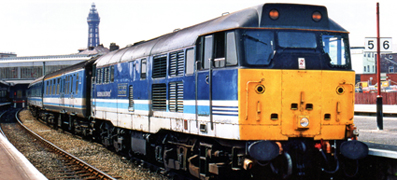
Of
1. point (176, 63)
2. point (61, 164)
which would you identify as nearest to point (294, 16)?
point (176, 63)

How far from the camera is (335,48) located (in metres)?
8.29

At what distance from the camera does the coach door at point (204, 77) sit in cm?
833

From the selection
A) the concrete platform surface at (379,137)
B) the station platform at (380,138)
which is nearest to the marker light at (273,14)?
the station platform at (380,138)

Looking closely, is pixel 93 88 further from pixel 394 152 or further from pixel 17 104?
pixel 17 104

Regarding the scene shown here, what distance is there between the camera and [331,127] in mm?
7906

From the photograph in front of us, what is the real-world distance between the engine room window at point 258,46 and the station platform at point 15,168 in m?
5.99

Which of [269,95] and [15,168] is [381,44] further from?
[15,168]

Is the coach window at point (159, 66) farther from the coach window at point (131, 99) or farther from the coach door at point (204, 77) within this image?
the coach door at point (204, 77)

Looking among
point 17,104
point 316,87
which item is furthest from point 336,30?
point 17,104

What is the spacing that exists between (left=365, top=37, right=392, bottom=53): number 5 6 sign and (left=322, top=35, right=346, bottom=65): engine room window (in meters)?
9.30

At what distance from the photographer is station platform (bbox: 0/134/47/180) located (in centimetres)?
1006

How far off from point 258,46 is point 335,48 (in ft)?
5.68

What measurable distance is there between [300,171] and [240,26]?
3039 mm

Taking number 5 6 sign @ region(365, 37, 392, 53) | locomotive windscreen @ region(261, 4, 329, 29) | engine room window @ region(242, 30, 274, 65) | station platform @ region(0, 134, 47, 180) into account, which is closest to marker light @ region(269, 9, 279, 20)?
locomotive windscreen @ region(261, 4, 329, 29)
